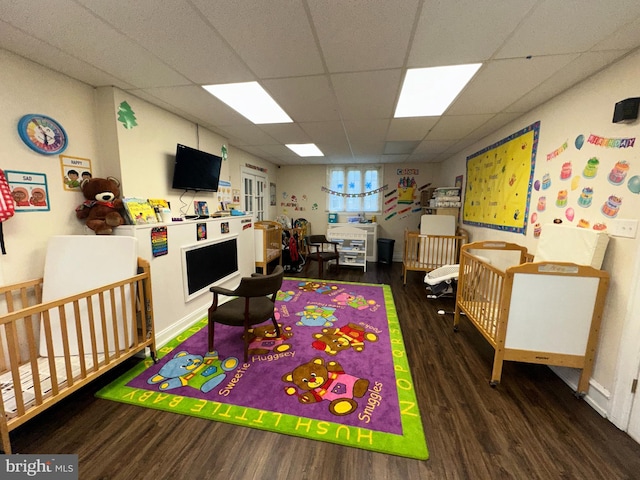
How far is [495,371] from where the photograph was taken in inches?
76.1

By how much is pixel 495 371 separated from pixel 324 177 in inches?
210

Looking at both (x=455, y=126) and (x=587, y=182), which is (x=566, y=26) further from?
(x=455, y=126)

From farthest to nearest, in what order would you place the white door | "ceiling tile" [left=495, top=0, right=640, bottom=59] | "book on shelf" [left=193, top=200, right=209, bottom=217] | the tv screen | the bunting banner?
the bunting banner → the white door → "book on shelf" [left=193, top=200, right=209, bottom=217] → the tv screen → "ceiling tile" [left=495, top=0, right=640, bottom=59]

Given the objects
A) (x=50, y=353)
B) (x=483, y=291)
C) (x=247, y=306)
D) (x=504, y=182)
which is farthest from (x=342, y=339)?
(x=504, y=182)

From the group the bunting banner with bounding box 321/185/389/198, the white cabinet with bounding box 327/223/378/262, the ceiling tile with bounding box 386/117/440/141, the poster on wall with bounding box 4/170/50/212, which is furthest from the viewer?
the bunting banner with bounding box 321/185/389/198

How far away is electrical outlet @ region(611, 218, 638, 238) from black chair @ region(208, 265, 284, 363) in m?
2.38

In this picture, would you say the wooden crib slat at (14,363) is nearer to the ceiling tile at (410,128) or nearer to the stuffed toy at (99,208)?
the stuffed toy at (99,208)

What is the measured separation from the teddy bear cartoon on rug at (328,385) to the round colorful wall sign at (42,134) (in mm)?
2531

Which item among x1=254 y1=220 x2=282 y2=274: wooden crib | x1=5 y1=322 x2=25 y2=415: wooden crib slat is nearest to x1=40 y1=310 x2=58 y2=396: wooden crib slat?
x1=5 y1=322 x2=25 y2=415: wooden crib slat

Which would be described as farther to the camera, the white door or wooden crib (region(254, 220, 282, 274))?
the white door

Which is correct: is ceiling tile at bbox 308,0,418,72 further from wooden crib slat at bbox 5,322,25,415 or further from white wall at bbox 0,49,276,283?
wooden crib slat at bbox 5,322,25,415

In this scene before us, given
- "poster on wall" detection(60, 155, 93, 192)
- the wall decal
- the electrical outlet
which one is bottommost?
the electrical outlet

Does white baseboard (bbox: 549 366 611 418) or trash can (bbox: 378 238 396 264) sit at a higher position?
trash can (bbox: 378 238 396 264)

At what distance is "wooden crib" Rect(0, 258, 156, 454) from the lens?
137 centimetres
